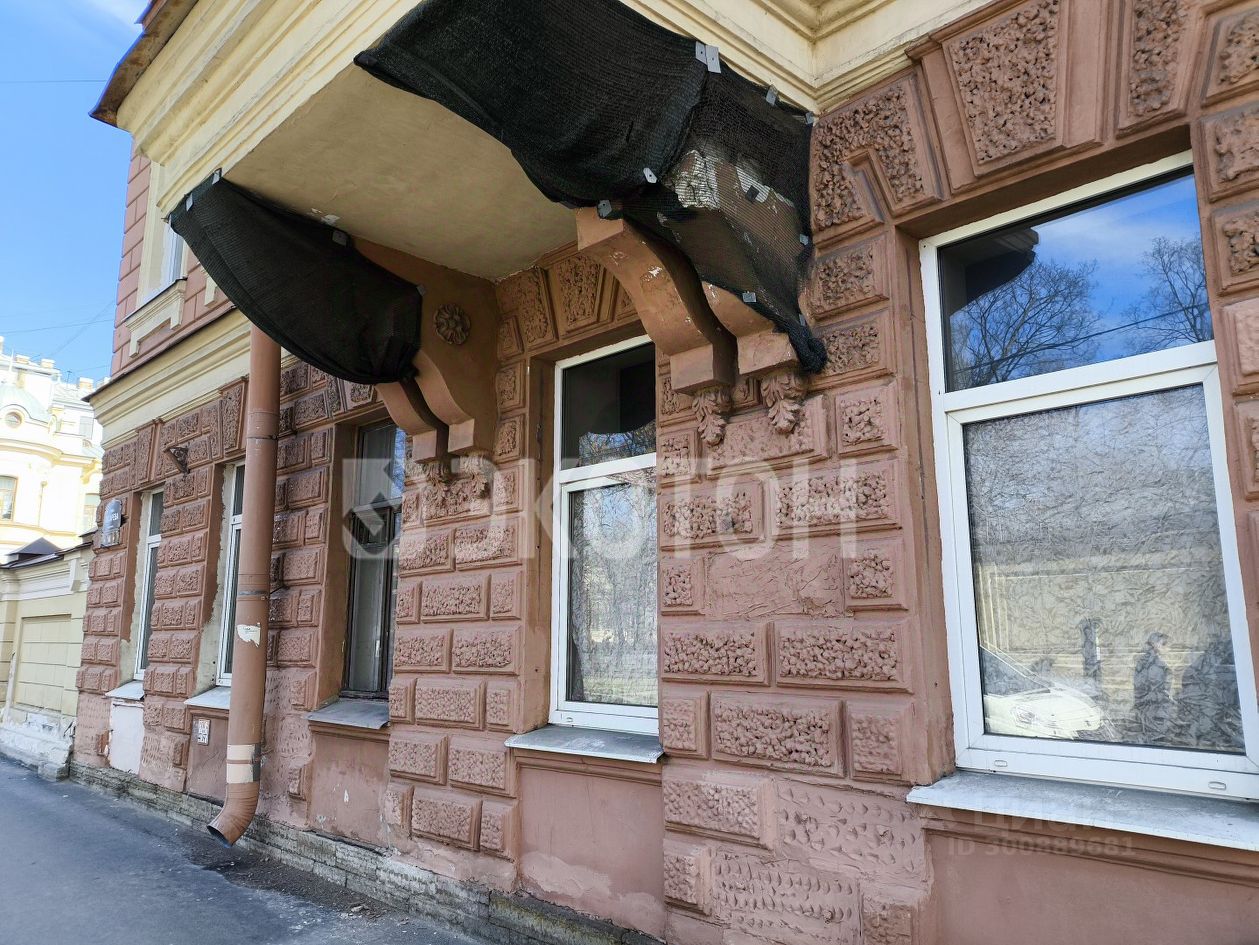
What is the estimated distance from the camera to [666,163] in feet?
9.75

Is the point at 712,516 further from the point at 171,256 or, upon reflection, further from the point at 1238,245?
Result: the point at 171,256

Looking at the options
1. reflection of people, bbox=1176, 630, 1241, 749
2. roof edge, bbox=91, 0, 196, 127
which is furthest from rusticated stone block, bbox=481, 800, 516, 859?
roof edge, bbox=91, 0, 196, 127

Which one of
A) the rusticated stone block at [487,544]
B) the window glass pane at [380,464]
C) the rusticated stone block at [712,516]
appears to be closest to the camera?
the rusticated stone block at [712,516]

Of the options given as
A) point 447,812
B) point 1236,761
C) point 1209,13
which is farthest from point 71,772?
point 1209,13

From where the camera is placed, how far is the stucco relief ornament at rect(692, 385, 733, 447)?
3520 millimetres

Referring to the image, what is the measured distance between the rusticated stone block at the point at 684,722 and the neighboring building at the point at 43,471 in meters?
34.7

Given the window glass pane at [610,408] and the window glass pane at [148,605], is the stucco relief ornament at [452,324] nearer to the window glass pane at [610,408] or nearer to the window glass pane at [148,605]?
the window glass pane at [610,408]

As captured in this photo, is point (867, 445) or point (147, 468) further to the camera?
point (147, 468)

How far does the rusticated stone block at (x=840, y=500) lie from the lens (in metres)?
3.04

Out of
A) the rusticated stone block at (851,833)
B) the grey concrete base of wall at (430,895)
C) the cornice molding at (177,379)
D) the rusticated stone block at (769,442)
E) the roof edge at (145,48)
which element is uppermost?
the roof edge at (145,48)

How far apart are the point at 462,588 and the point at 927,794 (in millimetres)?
2668

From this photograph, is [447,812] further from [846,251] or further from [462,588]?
[846,251]

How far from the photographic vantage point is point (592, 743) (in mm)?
3920

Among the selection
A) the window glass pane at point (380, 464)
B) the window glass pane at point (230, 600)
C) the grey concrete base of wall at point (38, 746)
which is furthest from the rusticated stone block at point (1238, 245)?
the grey concrete base of wall at point (38, 746)
